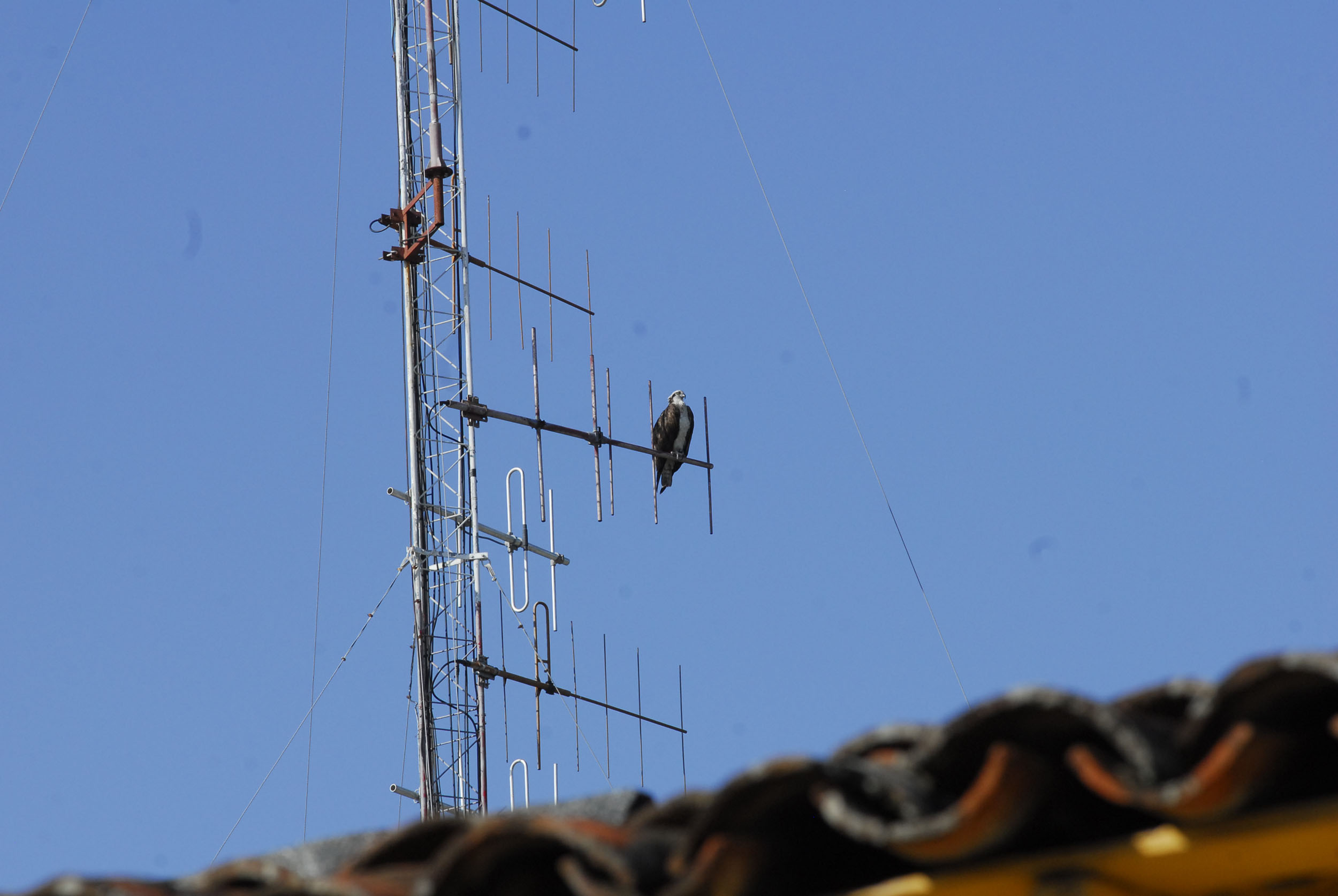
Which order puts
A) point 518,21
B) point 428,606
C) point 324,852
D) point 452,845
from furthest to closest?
point 518,21, point 428,606, point 324,852, point 452,845

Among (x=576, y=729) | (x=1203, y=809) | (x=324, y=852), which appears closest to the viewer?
(x=1203, y=809)

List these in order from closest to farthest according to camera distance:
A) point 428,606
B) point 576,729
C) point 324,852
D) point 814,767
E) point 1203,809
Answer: point 1203,809, point 814,767, point 324,852, point 428,606, point 576,729

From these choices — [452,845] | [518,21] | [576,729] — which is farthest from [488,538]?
[452,845]

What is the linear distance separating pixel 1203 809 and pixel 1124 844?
0.20 m

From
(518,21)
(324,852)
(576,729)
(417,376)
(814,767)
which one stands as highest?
(518,21)

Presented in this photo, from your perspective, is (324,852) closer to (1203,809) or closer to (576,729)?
(1203,809)

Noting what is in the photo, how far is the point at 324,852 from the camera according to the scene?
4621mm

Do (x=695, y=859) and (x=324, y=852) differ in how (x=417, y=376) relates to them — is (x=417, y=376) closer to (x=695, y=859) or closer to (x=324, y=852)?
(x=324, y=852)

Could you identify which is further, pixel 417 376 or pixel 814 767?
pixel 417 376

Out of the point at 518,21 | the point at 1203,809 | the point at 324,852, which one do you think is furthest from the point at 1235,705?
the point at 518,21

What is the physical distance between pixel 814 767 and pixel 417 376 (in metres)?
9.12

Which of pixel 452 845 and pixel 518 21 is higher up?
pixel 518 21

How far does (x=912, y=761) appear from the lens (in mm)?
2928

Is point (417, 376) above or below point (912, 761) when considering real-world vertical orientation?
above
